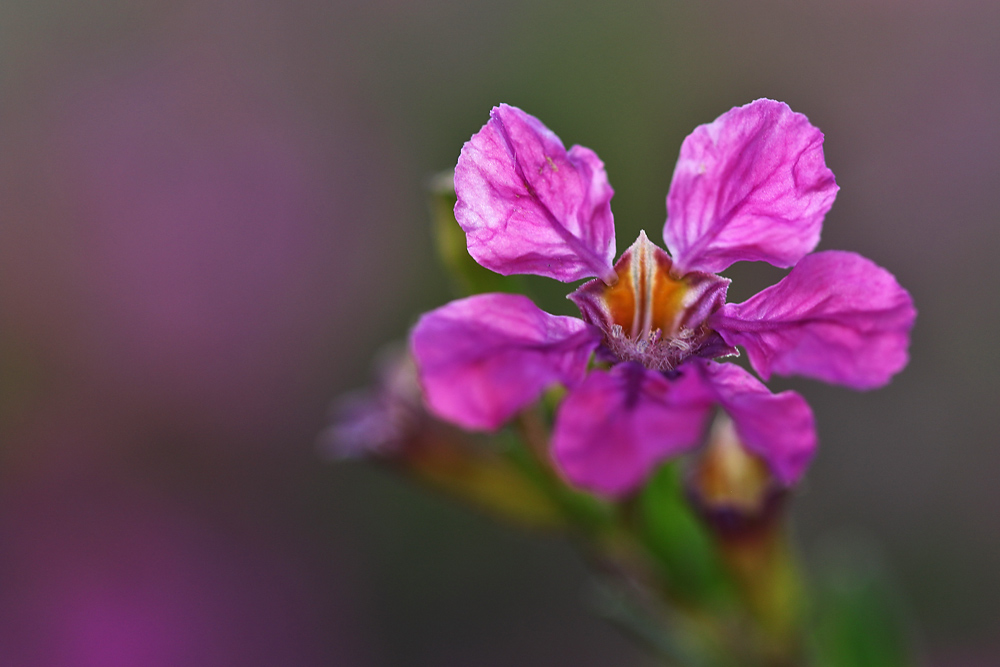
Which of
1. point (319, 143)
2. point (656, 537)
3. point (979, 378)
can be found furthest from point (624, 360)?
point (319, 143)

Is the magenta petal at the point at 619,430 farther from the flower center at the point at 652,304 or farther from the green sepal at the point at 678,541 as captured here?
the green sepal at the point at 678,541

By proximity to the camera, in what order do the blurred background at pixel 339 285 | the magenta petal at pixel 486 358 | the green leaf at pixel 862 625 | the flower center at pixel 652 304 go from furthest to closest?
1. the blurred background at pixel 339 285
2. the green leaf at pixel 862 625
3. the flower center at pixel 652 304
4. the magenta petal at pixel 486 358

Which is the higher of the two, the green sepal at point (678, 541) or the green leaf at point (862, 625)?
the green sepal at point (678, 541)

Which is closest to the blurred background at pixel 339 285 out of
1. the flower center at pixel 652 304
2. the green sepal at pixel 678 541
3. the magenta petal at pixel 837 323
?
the green sepal at pixel 678 541

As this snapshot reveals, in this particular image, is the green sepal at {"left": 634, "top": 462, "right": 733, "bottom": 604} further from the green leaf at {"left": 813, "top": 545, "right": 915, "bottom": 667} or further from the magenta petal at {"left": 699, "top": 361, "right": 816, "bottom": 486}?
the magenta petal at {"left": 699, "top": 361, "right": 816, "bottom": 486}

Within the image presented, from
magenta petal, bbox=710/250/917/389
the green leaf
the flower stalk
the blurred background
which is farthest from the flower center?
the blurred background

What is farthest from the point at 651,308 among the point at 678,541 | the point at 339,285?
the point at 339,285

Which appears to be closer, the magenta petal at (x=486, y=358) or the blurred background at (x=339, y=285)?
the magenta petal at (x=486, y=358)

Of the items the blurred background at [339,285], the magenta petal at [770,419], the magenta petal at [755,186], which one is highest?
the magenta petal at [755,186]

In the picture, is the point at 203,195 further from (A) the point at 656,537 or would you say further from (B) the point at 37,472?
(A) the point at 656,537
